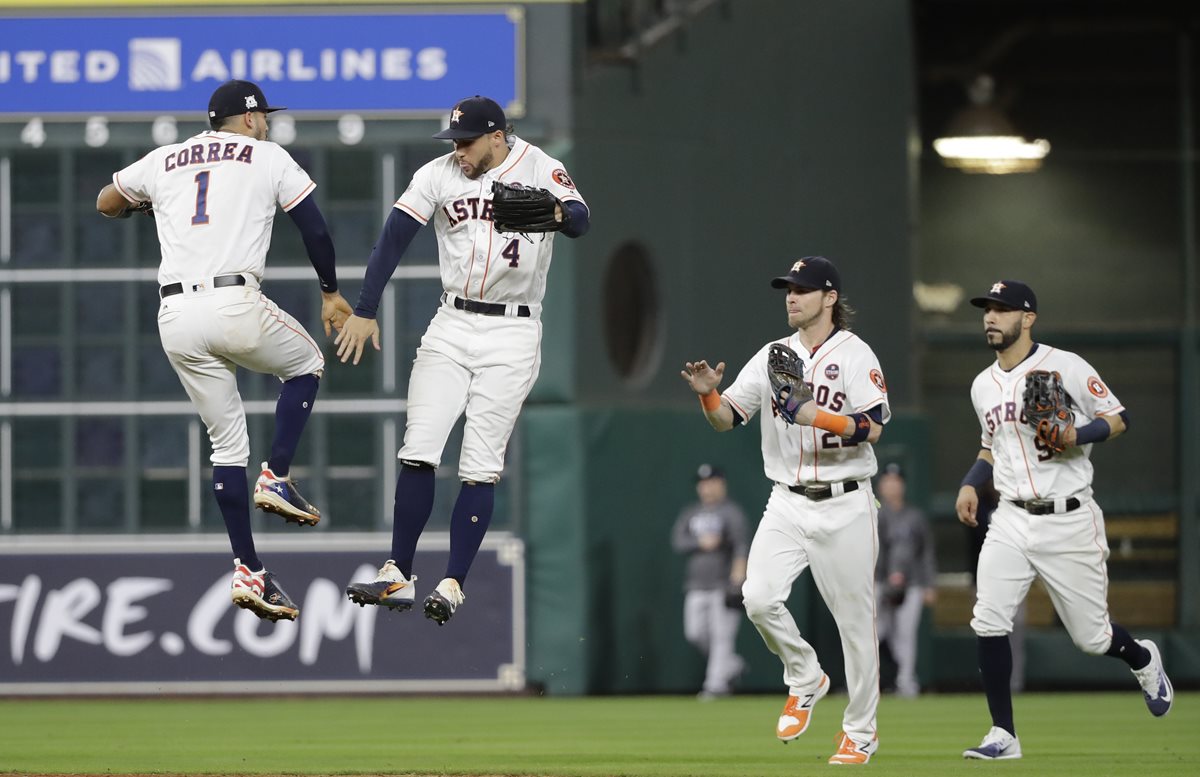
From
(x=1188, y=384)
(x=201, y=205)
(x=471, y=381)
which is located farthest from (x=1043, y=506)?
(x=1188, y=384)

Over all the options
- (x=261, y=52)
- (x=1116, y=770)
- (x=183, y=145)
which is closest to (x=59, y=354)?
(x=261, y=52)

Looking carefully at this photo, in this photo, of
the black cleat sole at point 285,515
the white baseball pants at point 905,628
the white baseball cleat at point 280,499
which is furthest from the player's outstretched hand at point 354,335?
the white baseball pants at point 905,628

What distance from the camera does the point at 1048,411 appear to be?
9.48 metres

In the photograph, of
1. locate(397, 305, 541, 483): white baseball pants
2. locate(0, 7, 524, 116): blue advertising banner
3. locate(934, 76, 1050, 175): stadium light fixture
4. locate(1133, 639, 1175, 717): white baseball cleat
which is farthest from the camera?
locate(934, 76, 1050, 175): stadium light fixture

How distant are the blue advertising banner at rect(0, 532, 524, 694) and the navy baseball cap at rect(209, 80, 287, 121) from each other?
6.79 m

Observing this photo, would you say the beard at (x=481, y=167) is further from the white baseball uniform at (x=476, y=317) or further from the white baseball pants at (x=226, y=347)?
the white baseball pants at (x=226, y=347)

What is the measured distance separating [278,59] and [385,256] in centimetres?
700

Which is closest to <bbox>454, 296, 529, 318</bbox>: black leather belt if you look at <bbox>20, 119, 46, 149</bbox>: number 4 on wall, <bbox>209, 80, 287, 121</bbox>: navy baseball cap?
<bbox>209, 80, 287, 121</bbox>: navy baseball cap

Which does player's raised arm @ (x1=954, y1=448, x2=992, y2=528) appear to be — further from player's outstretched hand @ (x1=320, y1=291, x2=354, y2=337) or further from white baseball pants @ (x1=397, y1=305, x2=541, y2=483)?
player's outstretched hand @ (x1=320, y1=291, x2=354, y2=337)

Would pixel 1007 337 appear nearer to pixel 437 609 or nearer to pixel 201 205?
pixel 437 609

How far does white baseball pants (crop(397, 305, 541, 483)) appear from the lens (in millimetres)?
8570

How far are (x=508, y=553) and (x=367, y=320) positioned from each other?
681 centimetres

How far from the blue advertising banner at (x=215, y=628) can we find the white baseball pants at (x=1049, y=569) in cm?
579

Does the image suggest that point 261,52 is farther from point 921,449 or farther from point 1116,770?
point 1116,770
